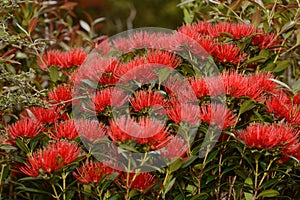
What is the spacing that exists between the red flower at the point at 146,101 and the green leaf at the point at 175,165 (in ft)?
0.53

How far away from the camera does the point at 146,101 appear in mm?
1438

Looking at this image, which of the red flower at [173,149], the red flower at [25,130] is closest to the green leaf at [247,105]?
the red flower at [173,149]

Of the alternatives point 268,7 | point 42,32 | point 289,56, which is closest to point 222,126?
point 268,7

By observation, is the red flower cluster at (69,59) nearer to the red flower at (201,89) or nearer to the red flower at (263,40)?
the red flower at (201,89)

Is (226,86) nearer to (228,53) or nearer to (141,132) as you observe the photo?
(228,53)

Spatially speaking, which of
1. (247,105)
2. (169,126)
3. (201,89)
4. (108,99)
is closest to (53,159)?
(108,99)

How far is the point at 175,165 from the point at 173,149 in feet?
0.16

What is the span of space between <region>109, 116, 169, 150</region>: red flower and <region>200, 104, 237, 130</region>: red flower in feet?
0.45

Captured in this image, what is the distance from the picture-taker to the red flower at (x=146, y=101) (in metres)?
1.44

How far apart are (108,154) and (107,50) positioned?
1.60 feet

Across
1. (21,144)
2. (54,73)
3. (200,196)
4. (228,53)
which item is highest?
(228,53)

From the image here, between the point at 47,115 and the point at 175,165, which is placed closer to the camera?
the point at 175,165

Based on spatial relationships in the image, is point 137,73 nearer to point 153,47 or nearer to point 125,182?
point 153,47

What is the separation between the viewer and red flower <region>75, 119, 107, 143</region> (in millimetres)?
1466
